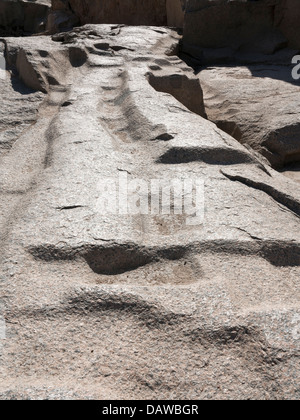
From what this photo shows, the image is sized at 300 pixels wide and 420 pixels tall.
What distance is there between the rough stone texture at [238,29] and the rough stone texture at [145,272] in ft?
8.30

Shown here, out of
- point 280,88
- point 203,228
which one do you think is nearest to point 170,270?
point 203,228

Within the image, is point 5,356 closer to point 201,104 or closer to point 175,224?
point 175,224

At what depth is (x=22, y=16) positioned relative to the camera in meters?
9.63

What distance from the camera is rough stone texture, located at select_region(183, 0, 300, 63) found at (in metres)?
4.41

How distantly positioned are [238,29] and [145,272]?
3.92 metres

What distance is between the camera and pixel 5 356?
39.8 inches

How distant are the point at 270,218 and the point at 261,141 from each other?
1.49 meters

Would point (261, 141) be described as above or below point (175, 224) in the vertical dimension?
below
